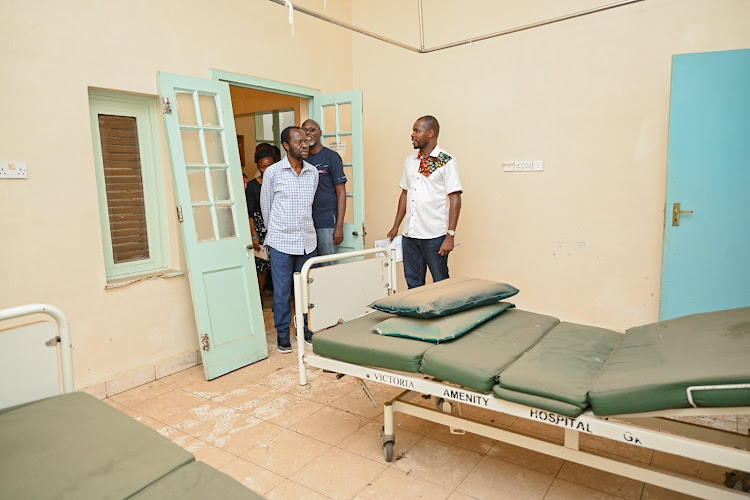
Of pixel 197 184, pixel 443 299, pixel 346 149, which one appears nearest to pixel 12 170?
pixel 197 184

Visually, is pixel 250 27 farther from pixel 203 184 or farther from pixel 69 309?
pixel 69 309

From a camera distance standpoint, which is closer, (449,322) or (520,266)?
(449,322)

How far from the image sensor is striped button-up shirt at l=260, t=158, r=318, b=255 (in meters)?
3.48

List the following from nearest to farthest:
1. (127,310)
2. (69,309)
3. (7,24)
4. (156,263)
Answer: (7,24) → (69,309) → (127,310) → (156,263)

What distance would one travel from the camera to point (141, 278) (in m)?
3.12

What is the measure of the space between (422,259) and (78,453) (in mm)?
2642

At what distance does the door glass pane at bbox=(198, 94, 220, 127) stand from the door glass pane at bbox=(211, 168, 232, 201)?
332 millimetres

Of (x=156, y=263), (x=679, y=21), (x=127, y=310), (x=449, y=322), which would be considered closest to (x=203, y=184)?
(x=156, y=263)

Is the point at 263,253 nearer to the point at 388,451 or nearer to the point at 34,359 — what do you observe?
the point at 388,451

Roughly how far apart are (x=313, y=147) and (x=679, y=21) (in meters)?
2.75

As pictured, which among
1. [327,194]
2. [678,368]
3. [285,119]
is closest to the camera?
[678,368]

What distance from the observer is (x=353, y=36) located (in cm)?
475

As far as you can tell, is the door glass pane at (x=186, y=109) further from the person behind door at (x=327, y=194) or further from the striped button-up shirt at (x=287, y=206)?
the person behind door at (x=327, y=194)

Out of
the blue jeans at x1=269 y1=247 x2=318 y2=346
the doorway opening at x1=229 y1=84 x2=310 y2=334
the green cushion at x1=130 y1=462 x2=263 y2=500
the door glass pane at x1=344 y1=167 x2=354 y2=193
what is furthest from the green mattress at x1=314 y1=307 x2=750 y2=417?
the doorway opening at x1=229 y1=84 x2=310 y2=334
